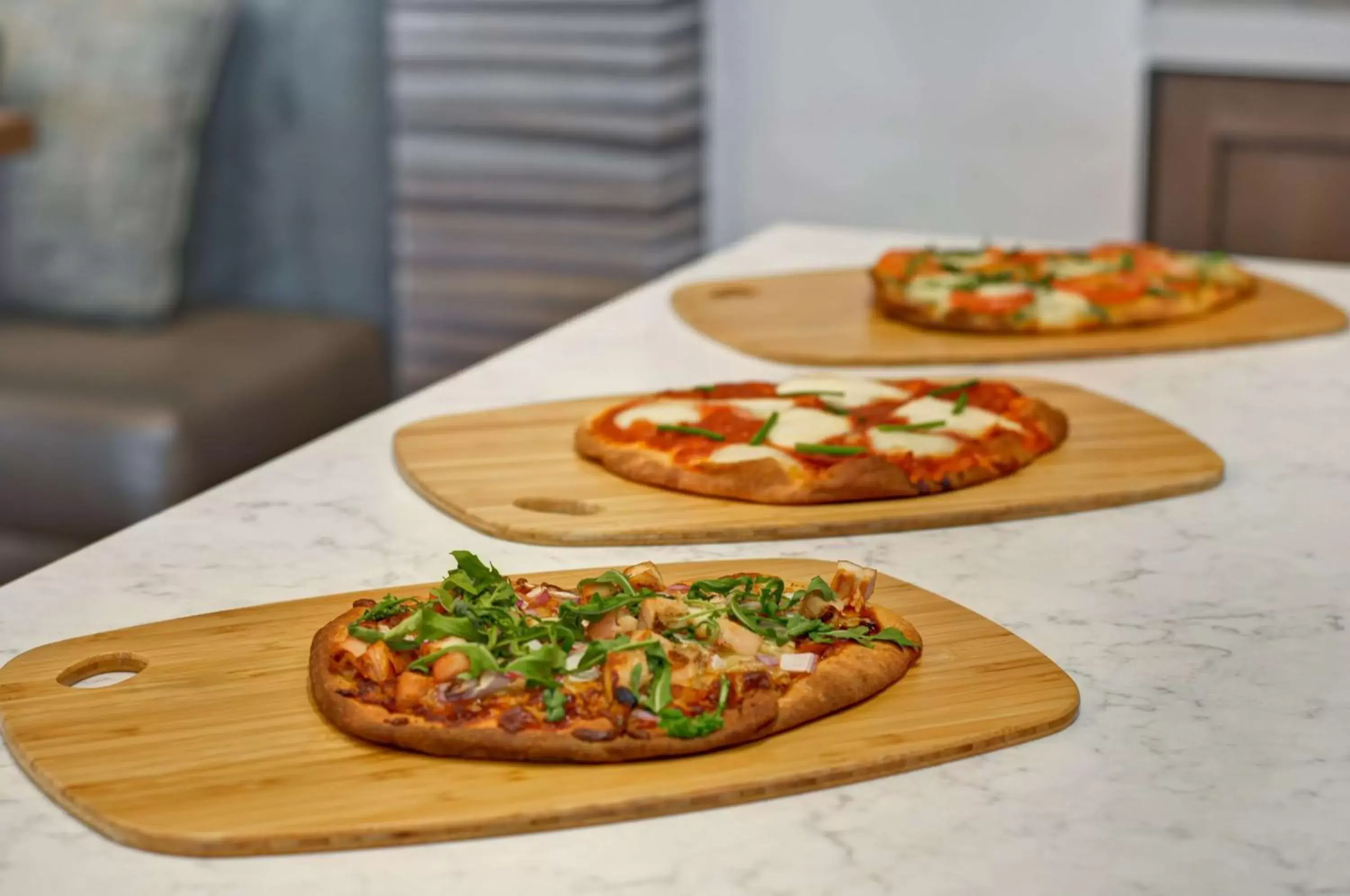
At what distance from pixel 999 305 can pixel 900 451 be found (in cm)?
48

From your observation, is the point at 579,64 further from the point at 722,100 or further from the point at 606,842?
the point at 606,842

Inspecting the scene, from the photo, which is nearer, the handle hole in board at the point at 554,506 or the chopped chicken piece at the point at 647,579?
the chopped chicken piece at the point at 647,579

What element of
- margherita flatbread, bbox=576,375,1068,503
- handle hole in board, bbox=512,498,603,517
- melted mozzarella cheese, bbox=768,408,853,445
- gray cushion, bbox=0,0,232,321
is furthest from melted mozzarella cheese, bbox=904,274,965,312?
gray cushion, bbox=0,0,232,321

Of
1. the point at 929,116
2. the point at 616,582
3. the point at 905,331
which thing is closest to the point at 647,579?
the point at 616,582

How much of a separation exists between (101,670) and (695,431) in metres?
0.51

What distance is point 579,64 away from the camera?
127 inches

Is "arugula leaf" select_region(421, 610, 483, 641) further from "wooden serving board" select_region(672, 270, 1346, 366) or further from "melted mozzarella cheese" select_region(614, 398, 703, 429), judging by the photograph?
"wooden serving board" select_region(672, 270, 1346, 366)

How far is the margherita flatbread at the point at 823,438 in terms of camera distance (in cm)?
132

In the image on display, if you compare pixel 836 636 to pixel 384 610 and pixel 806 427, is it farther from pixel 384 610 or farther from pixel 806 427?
pixel 806 427

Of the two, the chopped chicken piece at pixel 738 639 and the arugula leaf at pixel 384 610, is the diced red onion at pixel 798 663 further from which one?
the arugula leaf at pixel 384 610

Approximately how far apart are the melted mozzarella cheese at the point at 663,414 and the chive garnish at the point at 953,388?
201mm

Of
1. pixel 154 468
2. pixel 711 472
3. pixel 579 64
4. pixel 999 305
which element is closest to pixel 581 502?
pixel 711 472

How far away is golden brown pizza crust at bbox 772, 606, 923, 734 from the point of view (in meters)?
0.93

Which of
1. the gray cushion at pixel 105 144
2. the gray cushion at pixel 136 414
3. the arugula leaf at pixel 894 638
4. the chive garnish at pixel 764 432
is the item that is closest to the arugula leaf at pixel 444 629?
the arugula leaf at pixel 894 638
